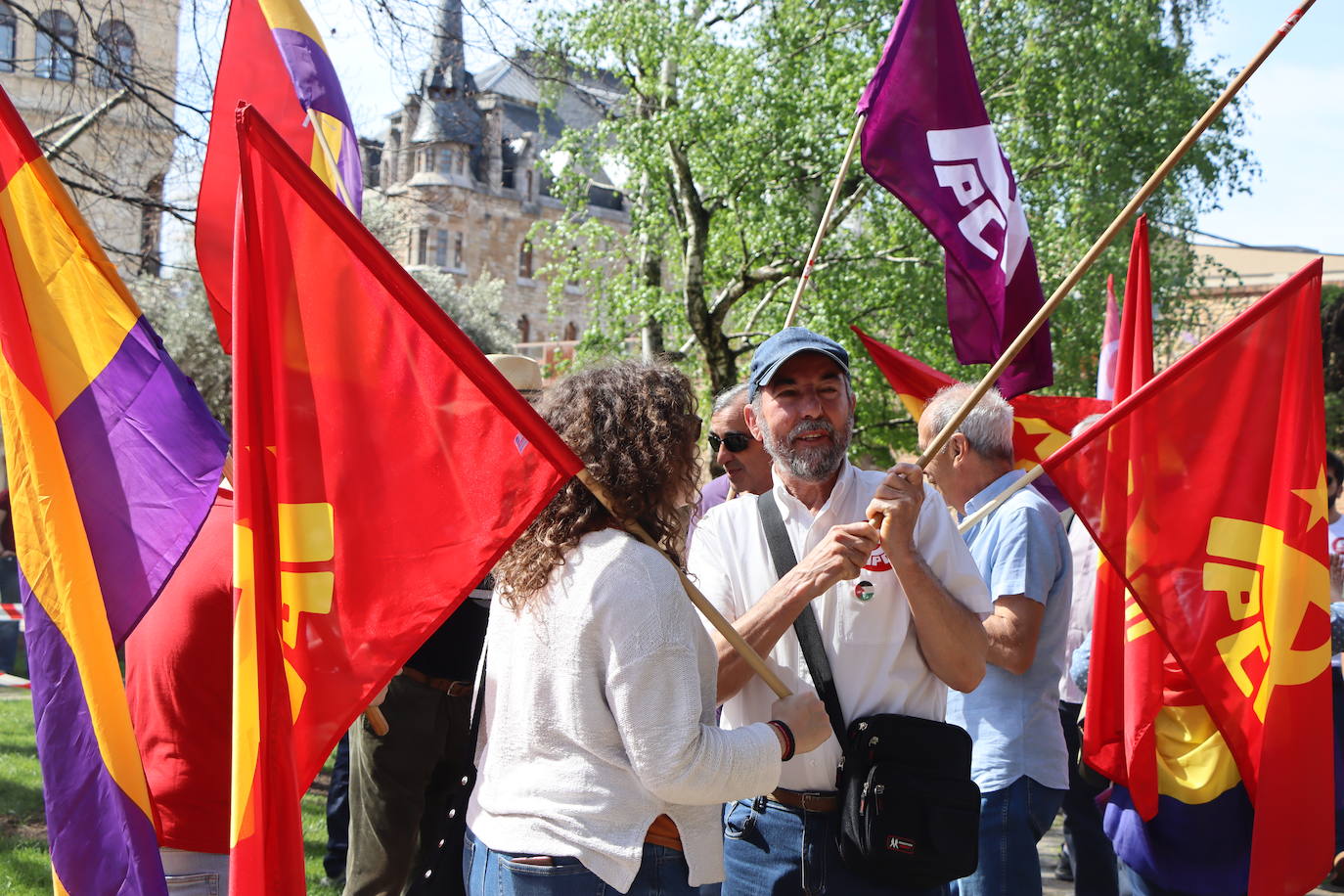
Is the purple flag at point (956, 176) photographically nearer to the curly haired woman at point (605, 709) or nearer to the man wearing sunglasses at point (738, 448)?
the man wearing sunglasses at point (738, 448)

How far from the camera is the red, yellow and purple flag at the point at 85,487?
8.56 ft

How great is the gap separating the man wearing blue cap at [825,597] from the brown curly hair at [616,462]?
43 centimetres

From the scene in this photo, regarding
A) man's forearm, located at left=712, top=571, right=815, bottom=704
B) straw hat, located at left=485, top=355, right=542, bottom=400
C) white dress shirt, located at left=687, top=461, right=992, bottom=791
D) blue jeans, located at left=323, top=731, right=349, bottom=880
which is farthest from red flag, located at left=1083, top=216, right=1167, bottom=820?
blue jeans, located at left=323, top=731, right=349, bottom=880

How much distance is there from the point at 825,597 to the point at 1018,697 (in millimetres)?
981

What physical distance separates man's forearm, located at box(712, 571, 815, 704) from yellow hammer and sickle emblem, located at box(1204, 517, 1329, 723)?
1.20 meters

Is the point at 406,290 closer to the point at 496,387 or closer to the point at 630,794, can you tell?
the point at 496,387

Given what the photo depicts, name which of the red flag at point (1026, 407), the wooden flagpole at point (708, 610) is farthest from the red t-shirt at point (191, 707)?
the red flag at point (1026, 407)

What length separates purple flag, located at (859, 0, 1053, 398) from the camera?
4.31m

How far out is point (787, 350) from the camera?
3164 millimetres

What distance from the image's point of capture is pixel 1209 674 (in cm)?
333

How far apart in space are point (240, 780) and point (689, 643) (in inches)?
32.8

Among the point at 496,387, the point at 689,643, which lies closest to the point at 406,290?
the point at 496,387

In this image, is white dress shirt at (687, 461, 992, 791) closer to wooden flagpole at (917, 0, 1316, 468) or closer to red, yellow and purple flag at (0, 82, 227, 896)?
wooden flagpole at (917, 0, 1316, 468)

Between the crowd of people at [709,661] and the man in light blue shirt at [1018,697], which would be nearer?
the crowd of people at [709,661]
